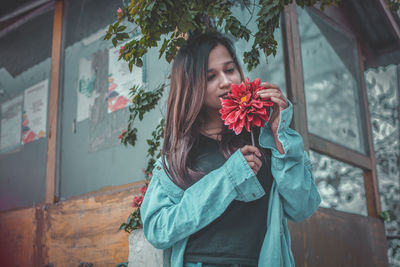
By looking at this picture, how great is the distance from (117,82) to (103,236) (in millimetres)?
1027

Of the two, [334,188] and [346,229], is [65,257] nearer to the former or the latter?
[346,229]

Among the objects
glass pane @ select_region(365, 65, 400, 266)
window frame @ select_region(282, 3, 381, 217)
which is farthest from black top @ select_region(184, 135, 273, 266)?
glass pane @ select_region(365, 65, 400, 266)

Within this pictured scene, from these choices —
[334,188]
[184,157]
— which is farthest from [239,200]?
[334,188]

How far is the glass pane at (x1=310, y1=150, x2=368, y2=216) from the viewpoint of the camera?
6.63 meters

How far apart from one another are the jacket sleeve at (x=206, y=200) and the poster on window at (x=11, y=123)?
2.62m

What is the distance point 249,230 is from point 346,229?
1844mm

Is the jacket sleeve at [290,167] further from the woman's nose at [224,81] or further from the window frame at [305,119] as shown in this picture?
the window frame at [305,119]

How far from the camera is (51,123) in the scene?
3432 millimetres

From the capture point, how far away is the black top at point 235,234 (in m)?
1.54

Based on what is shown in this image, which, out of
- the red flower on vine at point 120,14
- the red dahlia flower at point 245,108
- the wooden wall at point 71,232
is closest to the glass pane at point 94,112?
the wooden wall at point 71,232

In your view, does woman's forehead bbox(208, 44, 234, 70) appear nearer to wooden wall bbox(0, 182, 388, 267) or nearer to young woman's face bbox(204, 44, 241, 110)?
young woman's face bbox(204, 44, 241, 110)

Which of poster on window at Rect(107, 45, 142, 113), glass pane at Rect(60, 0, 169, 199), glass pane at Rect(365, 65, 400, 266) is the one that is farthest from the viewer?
glass pane at Rect(365, 65, 400, 266)

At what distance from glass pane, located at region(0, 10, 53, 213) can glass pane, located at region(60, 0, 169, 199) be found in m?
0.31

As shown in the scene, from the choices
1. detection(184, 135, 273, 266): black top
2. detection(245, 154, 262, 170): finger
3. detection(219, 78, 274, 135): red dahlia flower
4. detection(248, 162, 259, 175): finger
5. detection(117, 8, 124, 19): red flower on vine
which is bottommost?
detection(184, 135, 273, 266): black top
